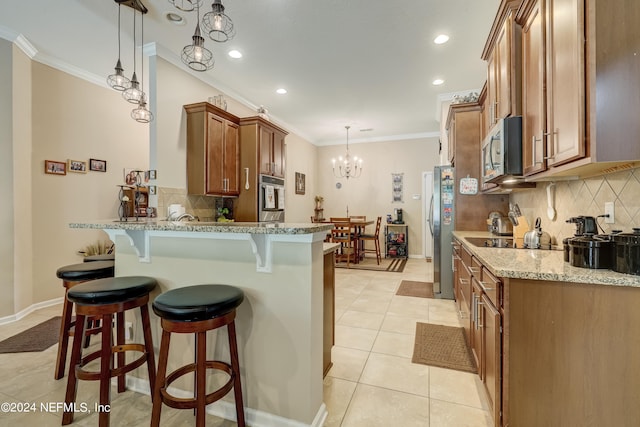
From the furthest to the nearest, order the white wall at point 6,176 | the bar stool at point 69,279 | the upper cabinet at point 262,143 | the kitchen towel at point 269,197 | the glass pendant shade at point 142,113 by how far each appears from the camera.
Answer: the kitchen towel at point 269,197, the upper cabinet at point 262,143, the white wall at point 6,176, the glass pendant shade at point 142,113, the bar stool at point 69,279

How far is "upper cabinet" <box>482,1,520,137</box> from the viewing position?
1914mm

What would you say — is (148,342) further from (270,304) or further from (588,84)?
(588,84)

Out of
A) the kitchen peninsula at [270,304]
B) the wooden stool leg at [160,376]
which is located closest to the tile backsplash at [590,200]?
the kitchen peninsula at [270,304]

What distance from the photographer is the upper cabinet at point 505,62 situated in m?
1.91

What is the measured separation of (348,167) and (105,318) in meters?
5.93

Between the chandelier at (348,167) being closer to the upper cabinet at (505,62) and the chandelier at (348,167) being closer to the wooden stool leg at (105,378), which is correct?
the upper cabinet at (505,62)

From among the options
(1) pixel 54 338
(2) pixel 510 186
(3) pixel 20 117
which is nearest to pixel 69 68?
(3) pixel 20 117

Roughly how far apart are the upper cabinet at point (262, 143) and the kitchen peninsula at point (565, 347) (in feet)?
11.2

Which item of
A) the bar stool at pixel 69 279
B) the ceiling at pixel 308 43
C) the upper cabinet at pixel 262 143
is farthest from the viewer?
the upper cabinet at pixel 262 143

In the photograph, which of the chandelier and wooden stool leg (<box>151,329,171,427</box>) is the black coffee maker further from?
wooden stool leg (<box>151,329,171,427</box>)

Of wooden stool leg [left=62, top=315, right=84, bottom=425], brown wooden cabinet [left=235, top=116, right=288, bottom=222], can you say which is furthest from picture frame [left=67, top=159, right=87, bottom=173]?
wooden stool leg [left=62, top=315, right=84, bottom=425]

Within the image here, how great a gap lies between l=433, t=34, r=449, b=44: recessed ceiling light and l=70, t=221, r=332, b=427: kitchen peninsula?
8.76 feet

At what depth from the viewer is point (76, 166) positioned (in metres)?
3.63

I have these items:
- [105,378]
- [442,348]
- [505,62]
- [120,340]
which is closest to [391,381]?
[442,348]
